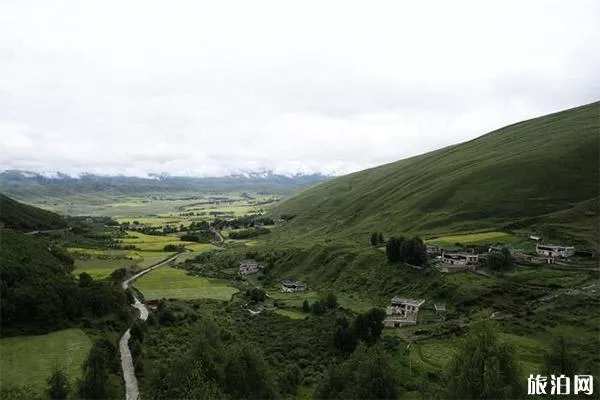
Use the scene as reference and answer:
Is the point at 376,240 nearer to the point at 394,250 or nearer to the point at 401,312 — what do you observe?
the point at 394,250

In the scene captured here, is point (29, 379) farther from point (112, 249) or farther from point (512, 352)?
point (112, 249)

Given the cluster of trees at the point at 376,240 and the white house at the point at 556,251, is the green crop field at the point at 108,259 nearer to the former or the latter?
the cluster of trees at the point at 376,240

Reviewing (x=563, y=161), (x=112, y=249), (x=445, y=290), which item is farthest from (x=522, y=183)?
(x=112, y=249)

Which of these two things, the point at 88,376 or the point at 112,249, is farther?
the point at 112,249

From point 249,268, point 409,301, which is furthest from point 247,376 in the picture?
point 249,268

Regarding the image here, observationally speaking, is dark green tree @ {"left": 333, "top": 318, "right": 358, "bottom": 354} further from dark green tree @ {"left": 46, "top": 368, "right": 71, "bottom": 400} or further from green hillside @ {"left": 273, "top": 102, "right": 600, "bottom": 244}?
green hillside @ {"left": 273, "top": 102, "right": 600, "bottom": 244}
